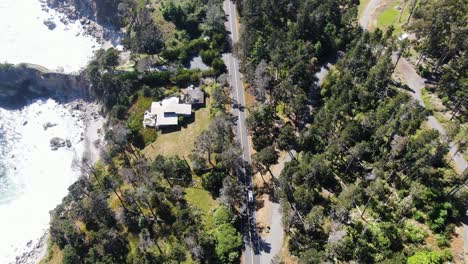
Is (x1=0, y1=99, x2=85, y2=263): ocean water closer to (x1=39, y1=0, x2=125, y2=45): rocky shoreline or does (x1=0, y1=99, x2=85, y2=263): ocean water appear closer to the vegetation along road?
(x1=39, y1=0, x2=125, y2=45): rocky shoreline

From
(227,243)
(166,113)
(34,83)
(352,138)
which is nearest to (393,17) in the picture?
(352,138)

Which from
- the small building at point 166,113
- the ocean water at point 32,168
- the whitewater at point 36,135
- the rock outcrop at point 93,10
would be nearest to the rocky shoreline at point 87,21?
the rock outcrop at point 93,10

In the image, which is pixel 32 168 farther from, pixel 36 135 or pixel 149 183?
pixel 149 183

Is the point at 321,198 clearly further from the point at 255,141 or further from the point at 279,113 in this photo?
the point at 279,113

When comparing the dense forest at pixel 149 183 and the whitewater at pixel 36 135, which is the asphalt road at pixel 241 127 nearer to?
the dense forest at pixel 149 183

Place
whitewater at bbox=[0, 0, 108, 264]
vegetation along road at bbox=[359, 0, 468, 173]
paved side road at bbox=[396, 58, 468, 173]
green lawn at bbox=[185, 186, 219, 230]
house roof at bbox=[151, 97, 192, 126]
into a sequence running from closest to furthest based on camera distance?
vegetation along road at bbox=[359, 0, 468, 173], green lawn at bbox=[185, 186, 219, 230], paved side road at bbox=[396, 58, 468, 173], whitewater at bbox=[0, 0, 108, 264], house roof at bbox=[151, 97, 192, 126]

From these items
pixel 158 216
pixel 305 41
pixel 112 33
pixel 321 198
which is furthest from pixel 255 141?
pixel 112 33

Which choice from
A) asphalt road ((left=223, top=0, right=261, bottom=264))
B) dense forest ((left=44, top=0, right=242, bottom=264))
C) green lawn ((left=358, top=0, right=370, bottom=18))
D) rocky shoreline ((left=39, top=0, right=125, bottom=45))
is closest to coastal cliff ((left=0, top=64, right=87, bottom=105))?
dense forest ((left=44, top=0, right=242, bottom=264))
